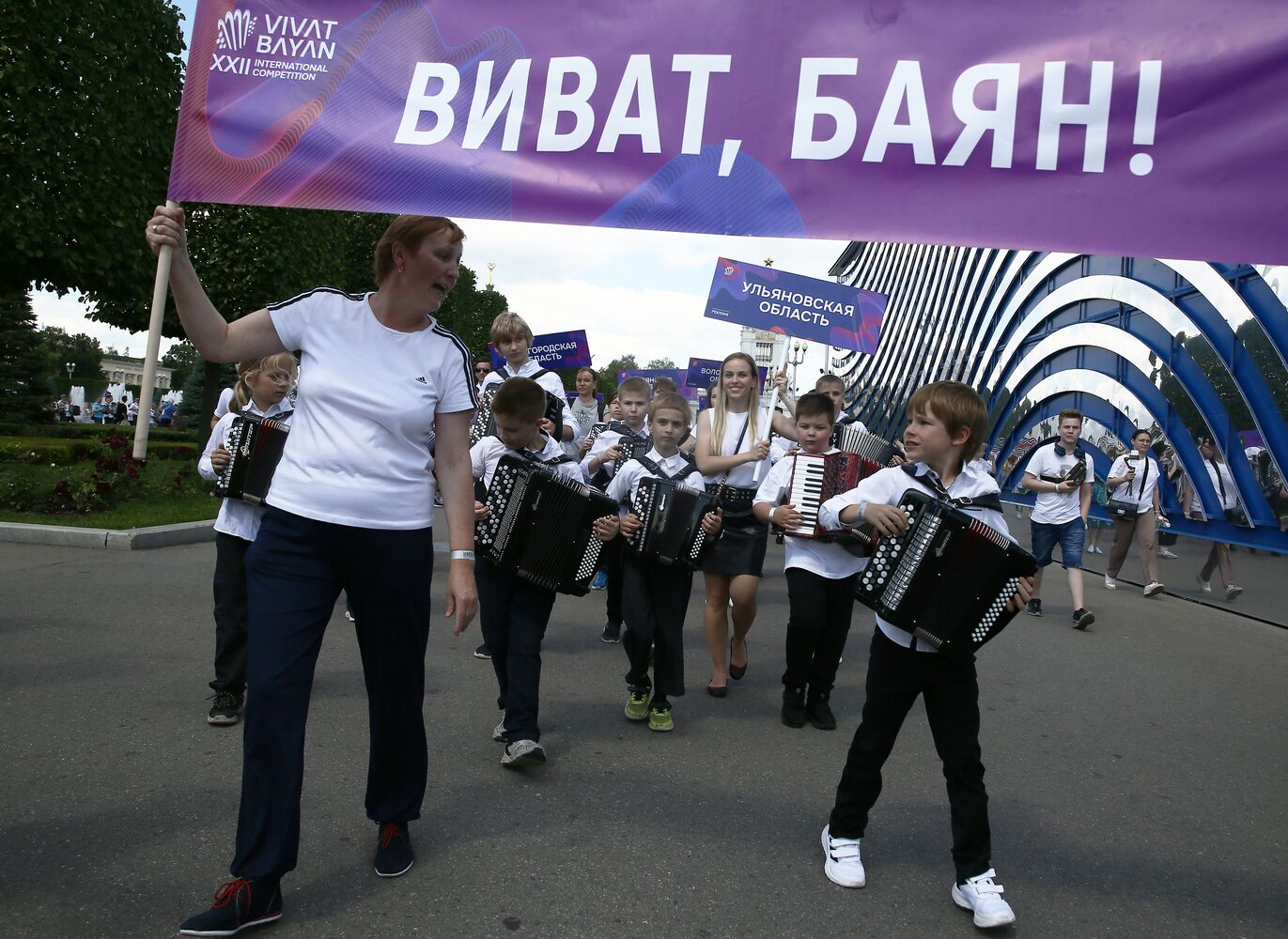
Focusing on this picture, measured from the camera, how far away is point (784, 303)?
48.5ft

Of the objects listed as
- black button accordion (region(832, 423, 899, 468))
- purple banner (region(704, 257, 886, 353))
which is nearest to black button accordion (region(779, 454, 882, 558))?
black button accordion (region(832, 423, 899, 468))

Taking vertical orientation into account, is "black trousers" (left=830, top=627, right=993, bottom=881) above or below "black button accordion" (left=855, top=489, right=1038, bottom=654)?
below

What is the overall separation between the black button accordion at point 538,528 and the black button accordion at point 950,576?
5.22 feet

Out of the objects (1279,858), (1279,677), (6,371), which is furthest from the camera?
(6,371)

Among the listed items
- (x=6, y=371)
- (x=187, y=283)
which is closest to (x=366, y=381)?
(x=187, y=283)

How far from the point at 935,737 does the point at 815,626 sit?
182 cm

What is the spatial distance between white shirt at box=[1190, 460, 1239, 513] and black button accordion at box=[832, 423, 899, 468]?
A: 319 inches

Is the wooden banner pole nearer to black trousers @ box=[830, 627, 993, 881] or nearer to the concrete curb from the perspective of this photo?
black trousers @ box=[830, 627, 993, 881]

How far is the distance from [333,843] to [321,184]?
2199 mm

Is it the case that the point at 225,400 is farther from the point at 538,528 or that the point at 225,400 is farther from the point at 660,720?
the point at 660,720

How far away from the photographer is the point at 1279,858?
3842 mm

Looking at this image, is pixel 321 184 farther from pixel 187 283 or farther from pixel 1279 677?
pixel 1279 677

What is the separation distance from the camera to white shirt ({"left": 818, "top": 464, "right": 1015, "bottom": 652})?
3393mm

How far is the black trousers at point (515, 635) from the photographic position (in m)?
4.28
